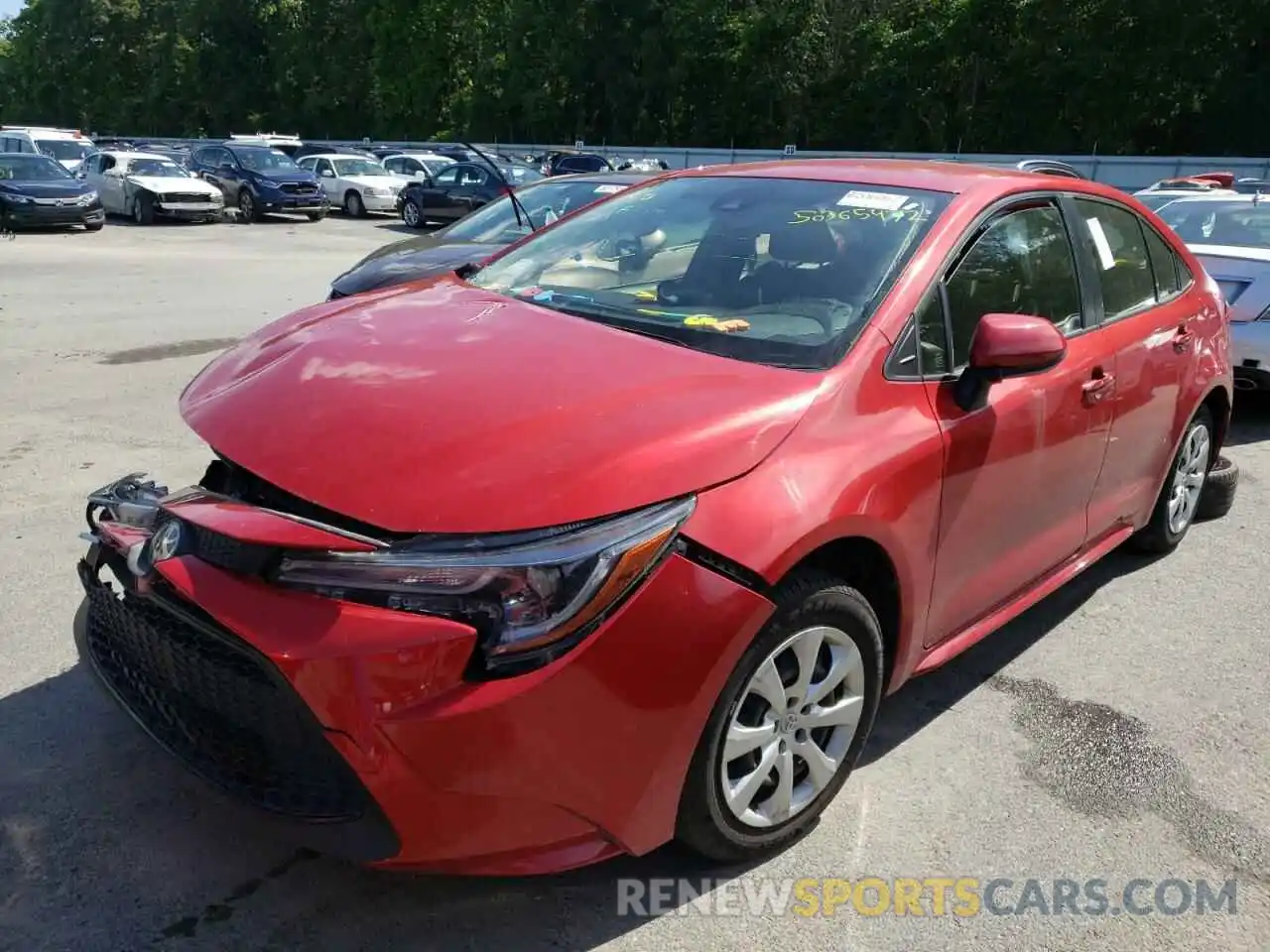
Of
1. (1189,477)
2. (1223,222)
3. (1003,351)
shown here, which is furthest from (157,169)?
(1003,351)

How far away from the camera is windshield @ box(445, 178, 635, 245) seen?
8.59 m

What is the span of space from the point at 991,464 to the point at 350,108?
224 feet

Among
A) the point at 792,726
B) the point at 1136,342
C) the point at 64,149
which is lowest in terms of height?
the point at 792,726

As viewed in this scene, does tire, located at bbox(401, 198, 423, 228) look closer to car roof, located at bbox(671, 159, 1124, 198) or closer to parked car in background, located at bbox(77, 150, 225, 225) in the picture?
parked car in background, located at bbox(77, 150, 225, 225)

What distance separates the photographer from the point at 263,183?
24.4 meters

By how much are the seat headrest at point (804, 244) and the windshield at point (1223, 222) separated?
610 cm

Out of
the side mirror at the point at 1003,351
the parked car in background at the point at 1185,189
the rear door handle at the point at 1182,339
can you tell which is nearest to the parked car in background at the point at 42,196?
the parked car in background at the point at 1185,189

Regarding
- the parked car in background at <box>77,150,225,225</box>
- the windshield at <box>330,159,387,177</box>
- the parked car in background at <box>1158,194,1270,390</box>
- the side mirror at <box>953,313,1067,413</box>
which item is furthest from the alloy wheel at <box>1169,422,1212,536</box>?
the windshield at <box>330,159,387,177</box>

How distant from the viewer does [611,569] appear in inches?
88.2

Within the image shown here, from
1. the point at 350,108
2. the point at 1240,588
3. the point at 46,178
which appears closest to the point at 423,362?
the point at 1240,588

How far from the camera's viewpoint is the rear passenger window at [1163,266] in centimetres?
446

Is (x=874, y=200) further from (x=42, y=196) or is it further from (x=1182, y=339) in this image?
(x=42, y=196)

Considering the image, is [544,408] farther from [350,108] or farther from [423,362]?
[350,108]

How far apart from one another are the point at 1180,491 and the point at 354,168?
25861mm
